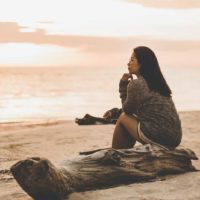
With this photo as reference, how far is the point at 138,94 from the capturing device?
555 cm

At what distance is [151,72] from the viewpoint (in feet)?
18.5

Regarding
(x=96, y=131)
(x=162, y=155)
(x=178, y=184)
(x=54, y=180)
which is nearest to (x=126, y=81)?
(x=162, y=155)

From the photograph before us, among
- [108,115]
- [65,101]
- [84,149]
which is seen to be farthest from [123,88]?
[65,101]

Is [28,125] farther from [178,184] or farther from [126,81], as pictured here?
[178,184]

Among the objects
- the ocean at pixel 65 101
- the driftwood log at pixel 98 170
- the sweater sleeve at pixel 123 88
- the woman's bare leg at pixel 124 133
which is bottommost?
the ocean at pixel 65 101

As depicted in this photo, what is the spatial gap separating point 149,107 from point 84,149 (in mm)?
3197

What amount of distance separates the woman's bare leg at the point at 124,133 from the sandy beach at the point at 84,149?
2.06 ft

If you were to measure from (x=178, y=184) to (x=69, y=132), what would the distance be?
5774 mm

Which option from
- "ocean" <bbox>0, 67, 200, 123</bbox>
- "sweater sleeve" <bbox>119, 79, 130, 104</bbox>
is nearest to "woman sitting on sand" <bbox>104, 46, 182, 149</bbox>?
"sweater sleeve" <bbox>119, 79, 130, 104</bbox>

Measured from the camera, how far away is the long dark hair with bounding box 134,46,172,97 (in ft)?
18.4

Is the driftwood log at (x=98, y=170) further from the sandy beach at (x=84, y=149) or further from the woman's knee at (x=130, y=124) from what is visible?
the woman's knee at (x=130, y=124)

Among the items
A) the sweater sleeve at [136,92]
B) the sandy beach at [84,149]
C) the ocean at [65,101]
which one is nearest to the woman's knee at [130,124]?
the sweater sleeve at [136,92]

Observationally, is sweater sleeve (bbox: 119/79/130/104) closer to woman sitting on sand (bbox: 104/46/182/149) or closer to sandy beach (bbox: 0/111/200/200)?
woman sitting on sand (bbox: 104/46/182/149)

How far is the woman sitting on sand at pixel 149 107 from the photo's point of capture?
5.55 m
